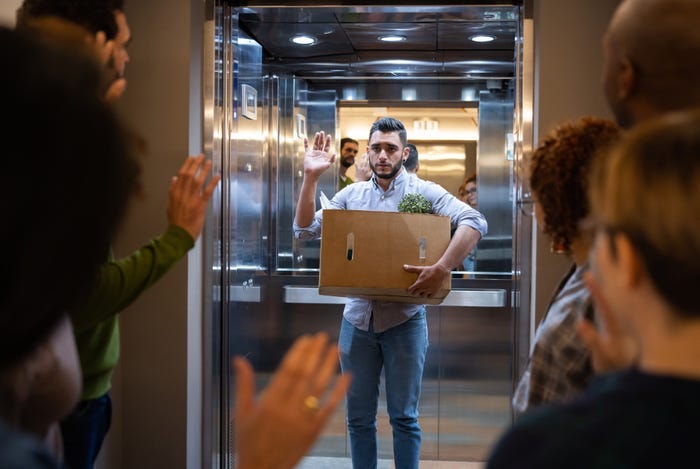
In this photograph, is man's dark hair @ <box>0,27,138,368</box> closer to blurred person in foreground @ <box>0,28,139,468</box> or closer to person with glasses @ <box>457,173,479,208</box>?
blurred person in foreground @ <box>0,28,139,468</box>

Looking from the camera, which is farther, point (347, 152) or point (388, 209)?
point (347, 152)

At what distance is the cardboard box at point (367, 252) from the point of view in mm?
3084

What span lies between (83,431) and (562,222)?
50.1 inches

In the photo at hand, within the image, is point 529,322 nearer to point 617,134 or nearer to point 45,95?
point 617,134

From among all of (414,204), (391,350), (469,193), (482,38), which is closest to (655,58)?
(414,204)

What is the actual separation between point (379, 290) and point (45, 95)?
250 centimetres

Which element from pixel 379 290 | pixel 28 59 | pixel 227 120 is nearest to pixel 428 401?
pixel 379 290

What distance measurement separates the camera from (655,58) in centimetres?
143

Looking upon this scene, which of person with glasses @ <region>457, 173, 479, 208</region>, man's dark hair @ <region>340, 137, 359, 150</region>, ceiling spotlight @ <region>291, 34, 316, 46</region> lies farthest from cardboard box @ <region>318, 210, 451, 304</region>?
man's dark hair @ <region>340, 137, 359, 150</region>

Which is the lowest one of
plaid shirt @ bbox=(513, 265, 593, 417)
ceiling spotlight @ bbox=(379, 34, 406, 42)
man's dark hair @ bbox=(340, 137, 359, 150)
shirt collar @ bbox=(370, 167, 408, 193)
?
plaid shirt @ bbox=(513, 265, 593, 417)

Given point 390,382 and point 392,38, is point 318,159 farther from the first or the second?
point 392,38

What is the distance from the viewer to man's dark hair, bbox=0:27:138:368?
25.5 inches

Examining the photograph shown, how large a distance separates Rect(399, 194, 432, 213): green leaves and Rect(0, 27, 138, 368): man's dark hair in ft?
8.59

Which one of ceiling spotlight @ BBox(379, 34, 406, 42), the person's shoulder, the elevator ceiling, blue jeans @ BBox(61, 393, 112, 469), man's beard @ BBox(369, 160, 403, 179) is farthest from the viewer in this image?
ceiling spotlight @ BBox(379, 34, 406, 42)
